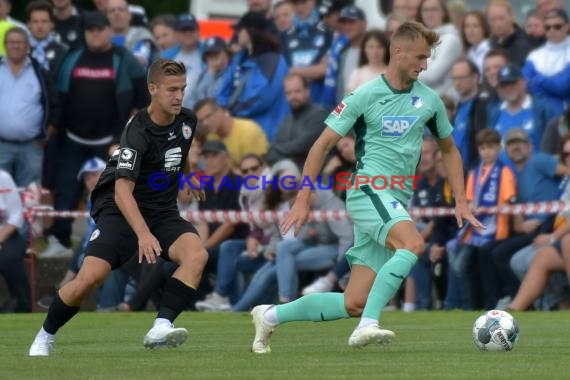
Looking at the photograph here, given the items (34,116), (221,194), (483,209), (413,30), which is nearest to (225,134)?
(221,194)

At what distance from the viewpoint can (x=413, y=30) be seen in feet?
33.3

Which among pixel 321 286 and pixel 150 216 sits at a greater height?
pixel 150 216

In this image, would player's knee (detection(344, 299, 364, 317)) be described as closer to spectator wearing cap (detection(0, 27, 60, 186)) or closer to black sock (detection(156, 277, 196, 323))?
black sock (detection(156, 277, 196, 323))

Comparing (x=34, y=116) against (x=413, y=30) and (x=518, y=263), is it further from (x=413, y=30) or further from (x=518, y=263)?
(x=413, y=30)

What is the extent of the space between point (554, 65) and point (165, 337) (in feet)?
27.1

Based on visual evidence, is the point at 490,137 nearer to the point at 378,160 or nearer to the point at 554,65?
the point at 554,65

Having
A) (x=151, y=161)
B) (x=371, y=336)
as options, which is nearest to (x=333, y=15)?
(x=151, y=161)

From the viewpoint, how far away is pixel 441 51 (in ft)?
59.3

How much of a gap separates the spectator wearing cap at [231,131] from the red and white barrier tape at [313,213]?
0.96m

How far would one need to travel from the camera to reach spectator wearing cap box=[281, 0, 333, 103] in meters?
19.1

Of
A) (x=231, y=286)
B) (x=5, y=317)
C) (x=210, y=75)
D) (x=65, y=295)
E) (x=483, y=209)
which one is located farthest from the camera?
(x=210, y=75)

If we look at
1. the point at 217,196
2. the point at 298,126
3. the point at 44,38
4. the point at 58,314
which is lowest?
the point at 217,196

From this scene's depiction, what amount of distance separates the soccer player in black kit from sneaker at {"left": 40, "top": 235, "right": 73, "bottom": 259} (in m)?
8.14

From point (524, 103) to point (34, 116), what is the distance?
6019 mm
